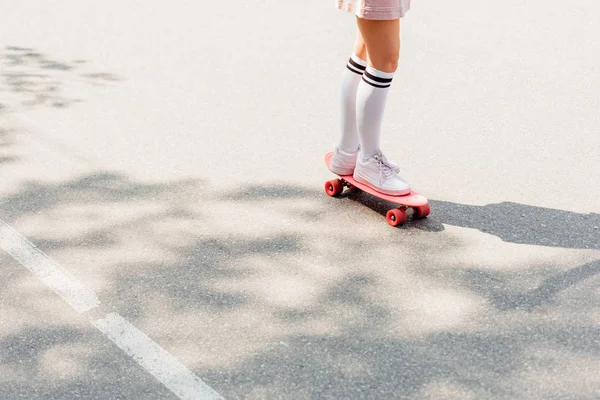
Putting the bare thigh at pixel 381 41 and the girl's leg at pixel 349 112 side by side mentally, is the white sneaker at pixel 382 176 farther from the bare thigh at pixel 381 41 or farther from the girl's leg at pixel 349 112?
the bare thigh at pixel 381 41

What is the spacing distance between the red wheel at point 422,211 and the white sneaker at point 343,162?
46 cm

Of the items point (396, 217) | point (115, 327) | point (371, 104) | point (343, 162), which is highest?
point (371, 104)

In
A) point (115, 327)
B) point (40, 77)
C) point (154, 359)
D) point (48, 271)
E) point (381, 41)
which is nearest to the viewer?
Answer: point (154, 359)

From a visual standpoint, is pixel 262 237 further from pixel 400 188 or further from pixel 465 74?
pixel 465 74

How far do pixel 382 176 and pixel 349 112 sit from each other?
0.38 meters

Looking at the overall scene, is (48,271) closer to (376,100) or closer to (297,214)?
(297,214)

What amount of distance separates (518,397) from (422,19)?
5.34 meters

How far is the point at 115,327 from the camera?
368 cm

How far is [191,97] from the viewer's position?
642cm

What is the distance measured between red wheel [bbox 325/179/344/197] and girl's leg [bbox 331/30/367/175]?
0.07m

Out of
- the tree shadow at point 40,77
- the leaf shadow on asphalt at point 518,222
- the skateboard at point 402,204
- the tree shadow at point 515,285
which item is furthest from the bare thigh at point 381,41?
the tree shadow at point 40,77

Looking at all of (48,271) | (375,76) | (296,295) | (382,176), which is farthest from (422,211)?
(48,271)

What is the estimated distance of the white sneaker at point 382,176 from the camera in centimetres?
456

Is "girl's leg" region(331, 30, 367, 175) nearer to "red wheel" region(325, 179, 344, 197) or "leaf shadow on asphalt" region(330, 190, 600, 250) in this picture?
"red wheel" region(325, 179, 344, 197)
